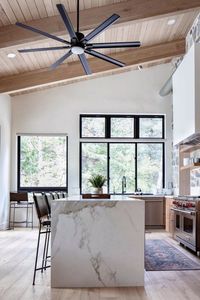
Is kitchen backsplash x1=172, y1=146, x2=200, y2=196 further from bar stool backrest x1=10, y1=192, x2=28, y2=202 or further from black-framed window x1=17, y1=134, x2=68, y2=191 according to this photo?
bar stool backrest x1=10, y1=192, x2=28, y2=202

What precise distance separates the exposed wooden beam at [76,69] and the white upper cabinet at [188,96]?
0.97 metres

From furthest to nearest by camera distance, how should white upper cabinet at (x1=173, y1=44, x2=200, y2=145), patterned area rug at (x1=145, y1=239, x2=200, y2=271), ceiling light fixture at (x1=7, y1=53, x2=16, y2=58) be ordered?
1. ceiling light fixture at (x1=7, y1=53, x2=16, y2=58)
2. white upper cabinet at (x1=173, y1=44, x2=200, y2=145)
3. patterned area rug at (x1=145, y1=239, x2=200, y2=271)

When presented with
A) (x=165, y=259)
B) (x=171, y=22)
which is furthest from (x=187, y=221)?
(x=171, y=22)

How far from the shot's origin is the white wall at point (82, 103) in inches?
375

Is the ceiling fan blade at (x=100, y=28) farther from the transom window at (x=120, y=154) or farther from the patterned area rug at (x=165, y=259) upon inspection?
the transom window at (x=120, y=154)

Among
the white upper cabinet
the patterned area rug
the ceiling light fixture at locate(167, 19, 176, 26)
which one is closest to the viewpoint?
the patterned area rug

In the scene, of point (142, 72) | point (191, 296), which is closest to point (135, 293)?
point (191, 296)

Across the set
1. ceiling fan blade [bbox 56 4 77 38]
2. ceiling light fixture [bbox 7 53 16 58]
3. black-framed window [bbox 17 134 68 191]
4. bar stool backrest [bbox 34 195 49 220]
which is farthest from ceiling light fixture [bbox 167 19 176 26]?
bar stool backrest [bbox 34 195 49 220]

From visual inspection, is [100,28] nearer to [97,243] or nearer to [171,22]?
[97,243]

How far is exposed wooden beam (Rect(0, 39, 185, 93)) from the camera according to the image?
8.05 meters

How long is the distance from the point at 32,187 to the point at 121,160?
2311 millimetres

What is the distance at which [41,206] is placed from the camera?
4207mm

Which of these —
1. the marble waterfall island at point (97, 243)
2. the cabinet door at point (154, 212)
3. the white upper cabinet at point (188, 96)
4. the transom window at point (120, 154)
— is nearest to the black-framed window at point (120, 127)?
the transom window at point (120, 154)

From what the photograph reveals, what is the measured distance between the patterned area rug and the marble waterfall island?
3.01 ft
